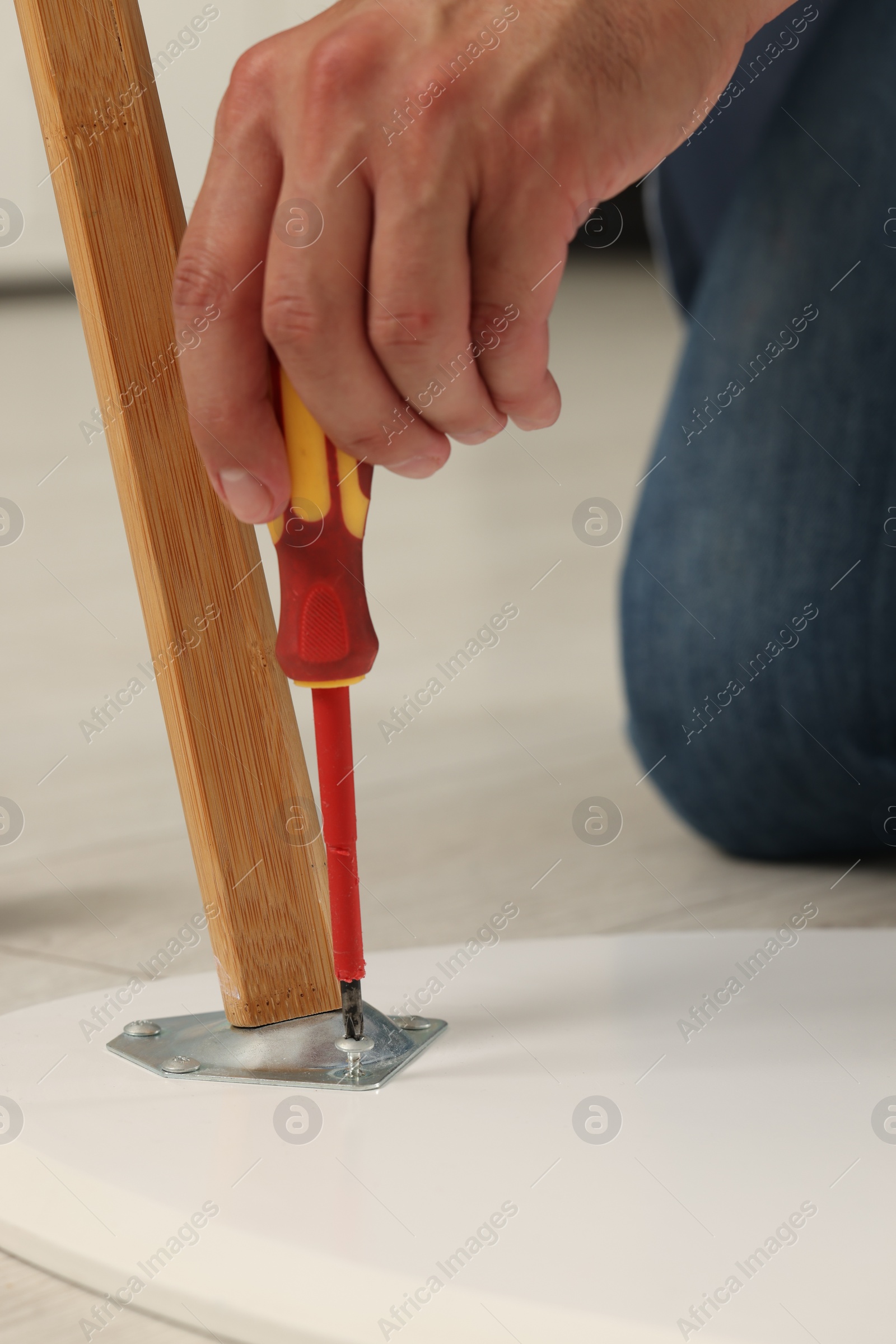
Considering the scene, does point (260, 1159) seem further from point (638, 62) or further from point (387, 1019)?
point (638, 62)

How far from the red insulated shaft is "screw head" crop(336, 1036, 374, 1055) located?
0.03m

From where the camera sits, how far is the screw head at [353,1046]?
50 cm

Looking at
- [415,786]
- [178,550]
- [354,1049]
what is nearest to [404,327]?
→ [178,550]

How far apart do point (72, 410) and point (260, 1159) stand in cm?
263

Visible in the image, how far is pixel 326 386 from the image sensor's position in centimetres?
40

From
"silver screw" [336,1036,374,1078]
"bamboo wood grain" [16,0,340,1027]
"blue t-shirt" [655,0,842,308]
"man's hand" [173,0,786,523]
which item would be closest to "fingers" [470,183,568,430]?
"man's hand" [173,0,786,523]

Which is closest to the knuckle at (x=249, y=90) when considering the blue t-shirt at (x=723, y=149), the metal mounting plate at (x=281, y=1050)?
the metal mounting plate at (x=281, y=1050)

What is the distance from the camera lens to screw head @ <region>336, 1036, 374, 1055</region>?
50cm

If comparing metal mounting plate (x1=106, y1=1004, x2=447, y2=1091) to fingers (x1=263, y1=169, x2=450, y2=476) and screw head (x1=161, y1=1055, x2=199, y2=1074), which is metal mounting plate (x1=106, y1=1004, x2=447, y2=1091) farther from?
fingers (x1=263, y1=169, x2=450, y2=476)

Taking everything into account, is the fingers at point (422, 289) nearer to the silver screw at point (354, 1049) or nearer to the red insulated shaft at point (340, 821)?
the red insulated shaft at point (340, 821)

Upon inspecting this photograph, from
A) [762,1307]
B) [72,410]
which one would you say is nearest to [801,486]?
[762,1307]

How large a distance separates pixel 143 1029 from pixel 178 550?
0.58 ft

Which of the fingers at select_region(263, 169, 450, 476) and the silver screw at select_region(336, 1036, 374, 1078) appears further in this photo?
the silver screw at select_region(336, 1036, 374, 1078)

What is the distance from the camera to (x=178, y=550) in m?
0.47
